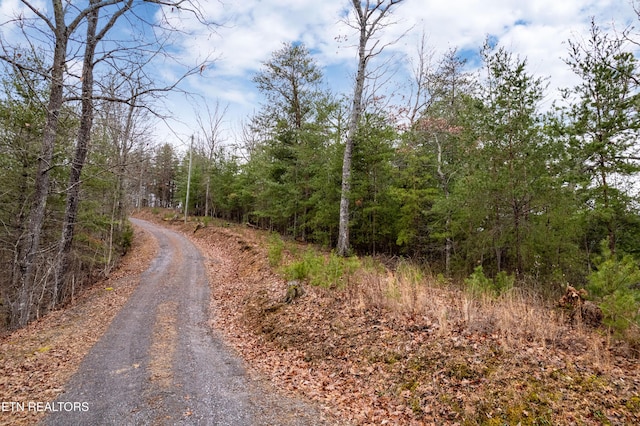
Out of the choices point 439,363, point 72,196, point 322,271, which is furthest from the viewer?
point 72,196

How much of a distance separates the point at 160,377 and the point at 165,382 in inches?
9.1

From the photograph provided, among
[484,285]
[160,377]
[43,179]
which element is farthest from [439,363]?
[43,179]

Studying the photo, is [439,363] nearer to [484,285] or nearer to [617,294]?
[617,294]

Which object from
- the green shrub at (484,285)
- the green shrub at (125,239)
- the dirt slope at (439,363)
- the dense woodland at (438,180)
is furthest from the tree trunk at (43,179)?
the green shrub at (125,239)

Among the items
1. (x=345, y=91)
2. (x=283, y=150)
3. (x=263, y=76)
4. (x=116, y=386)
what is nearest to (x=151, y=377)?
(x=116, y=386)

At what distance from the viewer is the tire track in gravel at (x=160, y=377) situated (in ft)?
13.1

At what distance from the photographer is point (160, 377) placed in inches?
196

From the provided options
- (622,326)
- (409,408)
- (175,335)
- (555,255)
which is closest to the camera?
(409,408)

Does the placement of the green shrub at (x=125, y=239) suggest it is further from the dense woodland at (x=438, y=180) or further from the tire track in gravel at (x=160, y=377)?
the tire track in gravel at (x=160, y=377)

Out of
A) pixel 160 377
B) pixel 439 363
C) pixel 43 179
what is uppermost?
pixel 43 179

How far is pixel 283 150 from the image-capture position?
18391 millimetres

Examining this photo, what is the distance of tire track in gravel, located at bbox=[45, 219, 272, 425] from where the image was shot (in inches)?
158

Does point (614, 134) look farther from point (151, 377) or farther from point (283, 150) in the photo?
point (283, 150)

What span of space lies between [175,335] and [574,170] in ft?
35.1
